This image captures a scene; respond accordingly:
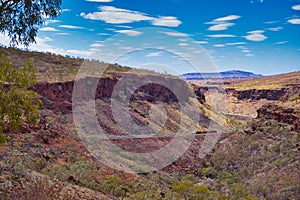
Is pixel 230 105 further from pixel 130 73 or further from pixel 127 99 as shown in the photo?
pixel 127 99

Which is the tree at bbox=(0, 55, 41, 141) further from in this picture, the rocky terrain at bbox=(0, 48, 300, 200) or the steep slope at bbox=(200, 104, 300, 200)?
the steep slope at bbox=(200, 104, 300, 200)

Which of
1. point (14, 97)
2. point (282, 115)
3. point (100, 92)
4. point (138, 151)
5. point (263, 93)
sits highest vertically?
point (263, 93)

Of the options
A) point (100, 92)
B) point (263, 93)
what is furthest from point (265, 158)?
point (263, 93)

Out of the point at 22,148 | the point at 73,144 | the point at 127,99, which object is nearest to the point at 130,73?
the point at 127,99

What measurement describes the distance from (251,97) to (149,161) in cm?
6603

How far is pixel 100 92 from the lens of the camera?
41000 mm

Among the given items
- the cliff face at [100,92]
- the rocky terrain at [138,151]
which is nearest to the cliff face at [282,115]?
the rocky terrain at [138,151]

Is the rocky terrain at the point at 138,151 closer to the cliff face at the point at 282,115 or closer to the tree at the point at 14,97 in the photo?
the cliff face at the point at 282,115

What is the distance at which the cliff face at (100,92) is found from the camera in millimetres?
32875

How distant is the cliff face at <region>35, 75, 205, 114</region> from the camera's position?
108 ft

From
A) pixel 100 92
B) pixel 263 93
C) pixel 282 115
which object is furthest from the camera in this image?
pixel 263 93

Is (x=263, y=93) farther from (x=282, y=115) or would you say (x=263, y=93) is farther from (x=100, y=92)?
(x=100, y=92)

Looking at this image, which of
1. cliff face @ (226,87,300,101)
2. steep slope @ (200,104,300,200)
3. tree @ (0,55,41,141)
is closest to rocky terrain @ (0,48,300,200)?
steep slope @ (200,104,300,200)

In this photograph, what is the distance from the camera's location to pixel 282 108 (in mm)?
31844
